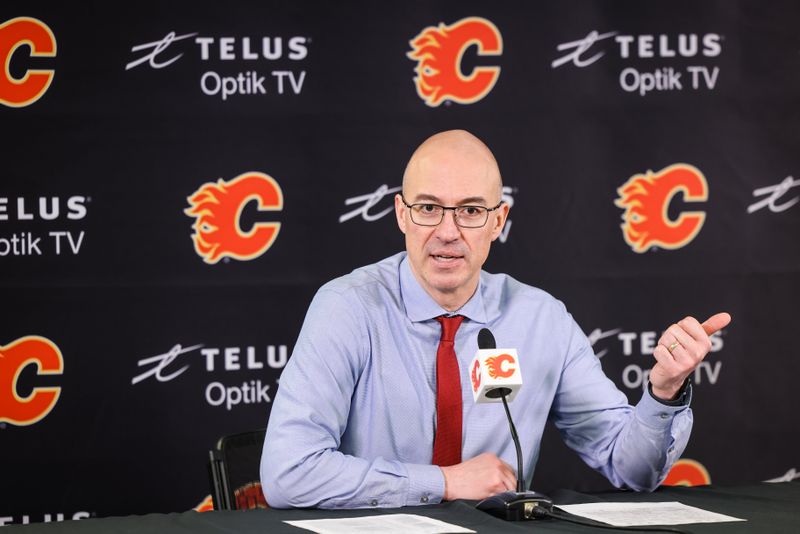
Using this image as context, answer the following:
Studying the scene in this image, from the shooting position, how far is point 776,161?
3855 mm

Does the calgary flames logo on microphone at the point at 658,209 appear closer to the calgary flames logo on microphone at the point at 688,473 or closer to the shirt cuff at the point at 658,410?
the calgary flames logo on microphone at the point at 688,473

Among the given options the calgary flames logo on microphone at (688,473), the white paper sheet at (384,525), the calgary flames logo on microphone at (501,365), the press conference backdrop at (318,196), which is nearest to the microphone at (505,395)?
the calgary flames logo on microphone at (501,365)

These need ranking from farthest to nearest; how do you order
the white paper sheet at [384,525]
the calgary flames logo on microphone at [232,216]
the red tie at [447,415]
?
1. the calgary flames logo on microphone at [232,216]
2. the red tie at [447,415]
3. the white paper sheet at [384,525]

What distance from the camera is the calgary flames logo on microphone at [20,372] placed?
3.40 metres

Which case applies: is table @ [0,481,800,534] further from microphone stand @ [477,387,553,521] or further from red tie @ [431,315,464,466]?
red tie @ [431,315,464,466]

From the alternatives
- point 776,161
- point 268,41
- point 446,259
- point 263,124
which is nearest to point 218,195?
point 263,124

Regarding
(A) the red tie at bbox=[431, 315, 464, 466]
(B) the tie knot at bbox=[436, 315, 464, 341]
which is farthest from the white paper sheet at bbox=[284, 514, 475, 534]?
(B) the tie knot at bbox=[436, 315, 464, 341]

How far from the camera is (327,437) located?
6.74 feet

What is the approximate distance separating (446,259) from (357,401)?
0.37m

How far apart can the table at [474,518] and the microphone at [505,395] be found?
0.9 inches

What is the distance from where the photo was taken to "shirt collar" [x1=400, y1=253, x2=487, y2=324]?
2.29 metres

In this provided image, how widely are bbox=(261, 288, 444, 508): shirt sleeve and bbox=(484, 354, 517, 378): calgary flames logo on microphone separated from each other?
0.31m

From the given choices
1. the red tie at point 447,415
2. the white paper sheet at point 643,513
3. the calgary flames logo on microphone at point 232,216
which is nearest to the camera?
the white paper sheet at point 643,513

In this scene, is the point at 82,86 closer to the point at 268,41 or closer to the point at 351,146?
the point at 268,41
